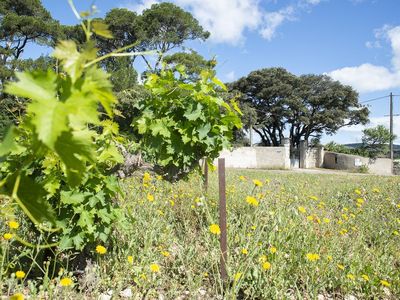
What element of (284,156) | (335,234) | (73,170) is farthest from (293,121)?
(73,170)

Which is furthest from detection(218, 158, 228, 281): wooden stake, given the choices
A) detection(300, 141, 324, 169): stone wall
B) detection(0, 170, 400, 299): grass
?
detection(300, 141, 324, 169): stone wall

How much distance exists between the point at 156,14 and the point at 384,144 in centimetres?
2142

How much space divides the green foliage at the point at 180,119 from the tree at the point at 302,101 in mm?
28358

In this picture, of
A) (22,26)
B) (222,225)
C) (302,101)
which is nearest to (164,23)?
(22,26)

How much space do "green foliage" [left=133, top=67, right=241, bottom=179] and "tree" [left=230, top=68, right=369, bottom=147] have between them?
28358mm

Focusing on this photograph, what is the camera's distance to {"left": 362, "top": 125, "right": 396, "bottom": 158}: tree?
30109 mm

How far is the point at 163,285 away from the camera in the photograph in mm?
2412

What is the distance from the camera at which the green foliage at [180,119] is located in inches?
111

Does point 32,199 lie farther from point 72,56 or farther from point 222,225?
point 222,225

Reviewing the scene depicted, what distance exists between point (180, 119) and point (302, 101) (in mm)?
29440

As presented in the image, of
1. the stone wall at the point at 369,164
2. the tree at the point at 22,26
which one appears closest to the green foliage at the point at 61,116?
the tree at the point at 22,26

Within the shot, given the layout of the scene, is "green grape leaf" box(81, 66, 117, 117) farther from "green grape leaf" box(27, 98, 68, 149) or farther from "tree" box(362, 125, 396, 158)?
"tree" box(362, 125, 396, 158)

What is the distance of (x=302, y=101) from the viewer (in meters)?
30.7

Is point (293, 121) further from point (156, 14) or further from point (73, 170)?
point (73, 170)
